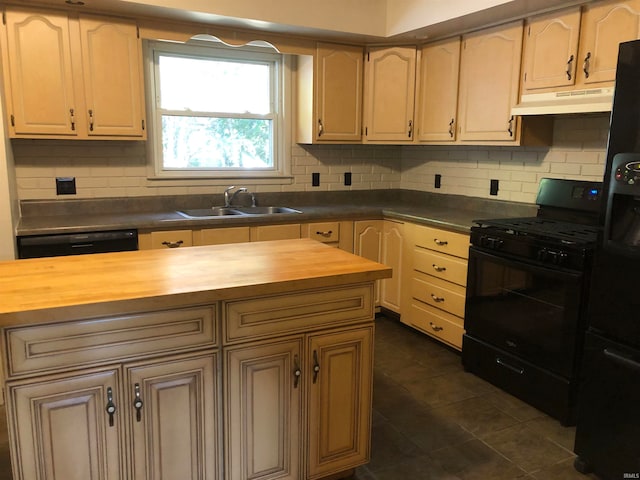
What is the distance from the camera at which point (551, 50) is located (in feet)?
9.73

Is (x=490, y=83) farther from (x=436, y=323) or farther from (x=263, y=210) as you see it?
(x=263, y=210)

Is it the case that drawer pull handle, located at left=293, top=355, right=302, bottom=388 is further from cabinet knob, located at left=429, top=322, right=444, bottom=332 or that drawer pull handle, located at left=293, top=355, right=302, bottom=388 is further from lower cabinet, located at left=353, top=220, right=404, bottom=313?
lower cabinet, located at left=353, top=220, right=404, bottom=313

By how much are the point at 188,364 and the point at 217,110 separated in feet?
8.95

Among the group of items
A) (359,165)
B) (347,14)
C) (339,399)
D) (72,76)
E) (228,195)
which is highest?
(347,14)

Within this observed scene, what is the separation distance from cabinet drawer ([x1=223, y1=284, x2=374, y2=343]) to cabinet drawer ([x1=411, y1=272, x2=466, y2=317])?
1.48m

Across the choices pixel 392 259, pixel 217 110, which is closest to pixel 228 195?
pixel 217 110

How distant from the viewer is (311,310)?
1867mm

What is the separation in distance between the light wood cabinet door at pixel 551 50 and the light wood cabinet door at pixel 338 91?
135 centimetres

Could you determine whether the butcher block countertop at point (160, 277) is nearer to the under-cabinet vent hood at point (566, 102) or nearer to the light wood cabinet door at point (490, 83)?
the under-cabinet vent hood at point (566, 102)

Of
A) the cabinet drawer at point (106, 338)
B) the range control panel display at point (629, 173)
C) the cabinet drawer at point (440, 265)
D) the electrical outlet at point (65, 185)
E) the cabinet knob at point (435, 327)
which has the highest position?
the range control panel display at point (629, 173)

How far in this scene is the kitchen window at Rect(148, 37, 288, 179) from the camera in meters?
3.77

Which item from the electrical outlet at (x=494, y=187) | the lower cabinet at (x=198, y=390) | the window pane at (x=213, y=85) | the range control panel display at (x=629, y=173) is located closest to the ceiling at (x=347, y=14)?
the window pane at (x=213, y=85)

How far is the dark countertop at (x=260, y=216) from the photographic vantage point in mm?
3168

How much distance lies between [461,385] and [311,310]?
156 cm
